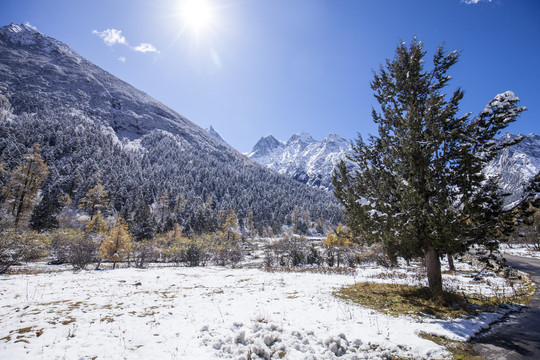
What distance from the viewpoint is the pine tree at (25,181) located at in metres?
37.8

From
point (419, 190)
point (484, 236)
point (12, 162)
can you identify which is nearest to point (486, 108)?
point (419, 190)

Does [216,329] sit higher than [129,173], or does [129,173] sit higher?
[129,173]

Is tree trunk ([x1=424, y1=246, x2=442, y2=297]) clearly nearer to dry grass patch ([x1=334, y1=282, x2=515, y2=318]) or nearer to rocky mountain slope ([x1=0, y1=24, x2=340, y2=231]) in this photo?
dry grass patch ([x1=334, y1=282, x2=515, y2=318])

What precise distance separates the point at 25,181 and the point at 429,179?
54.7 meters

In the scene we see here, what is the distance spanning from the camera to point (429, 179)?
8.89m

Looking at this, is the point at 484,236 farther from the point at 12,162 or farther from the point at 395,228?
the point at 12,162

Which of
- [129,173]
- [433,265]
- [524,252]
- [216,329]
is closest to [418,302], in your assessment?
[433,265]

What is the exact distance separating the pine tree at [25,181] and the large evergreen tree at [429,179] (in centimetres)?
5121

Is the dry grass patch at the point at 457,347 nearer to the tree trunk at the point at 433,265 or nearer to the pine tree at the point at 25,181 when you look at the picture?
the tree trunk at the point at 433,265

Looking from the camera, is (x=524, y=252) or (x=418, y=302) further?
(x=524, y=252)

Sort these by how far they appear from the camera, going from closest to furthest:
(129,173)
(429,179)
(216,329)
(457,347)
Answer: (457,347)
(216,329)
(429,179)
(129,173)

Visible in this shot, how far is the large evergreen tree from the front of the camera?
8.45m

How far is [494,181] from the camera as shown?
28.5 feet

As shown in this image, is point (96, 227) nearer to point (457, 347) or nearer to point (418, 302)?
point (418, 302)
